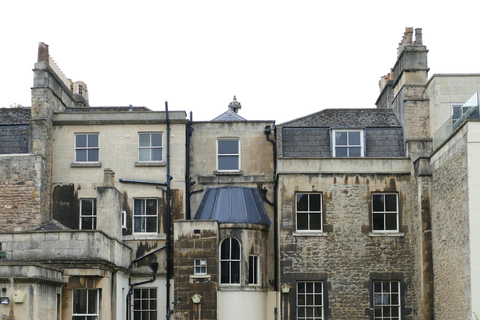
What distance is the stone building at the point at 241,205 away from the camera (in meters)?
30.2

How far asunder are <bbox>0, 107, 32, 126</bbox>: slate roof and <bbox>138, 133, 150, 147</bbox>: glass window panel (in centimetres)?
468

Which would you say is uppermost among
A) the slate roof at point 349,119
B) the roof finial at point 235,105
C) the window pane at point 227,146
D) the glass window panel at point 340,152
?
the roof finial at point 235,105

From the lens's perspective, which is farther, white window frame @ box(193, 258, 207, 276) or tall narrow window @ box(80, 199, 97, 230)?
tall narrow window @ box(80, 199, 97, 230)

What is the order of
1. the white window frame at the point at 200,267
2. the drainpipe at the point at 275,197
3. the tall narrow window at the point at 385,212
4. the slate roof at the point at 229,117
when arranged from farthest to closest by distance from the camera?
the slate roof at the point at 229,117
the drainpipe at the point at 275,197
the tall narrow window at the point at 385,212
the white window frame at the point at 200,267

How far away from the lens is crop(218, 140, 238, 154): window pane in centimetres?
3581

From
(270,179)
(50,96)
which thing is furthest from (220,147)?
(50,96)

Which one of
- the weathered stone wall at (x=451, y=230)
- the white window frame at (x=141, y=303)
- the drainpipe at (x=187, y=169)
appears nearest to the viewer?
the weathered stone wall at (x=451, y=230)

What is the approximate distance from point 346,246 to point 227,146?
22.0ft

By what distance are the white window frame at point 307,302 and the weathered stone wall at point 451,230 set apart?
174 inches

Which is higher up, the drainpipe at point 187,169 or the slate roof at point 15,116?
the slate roof at point 15,116

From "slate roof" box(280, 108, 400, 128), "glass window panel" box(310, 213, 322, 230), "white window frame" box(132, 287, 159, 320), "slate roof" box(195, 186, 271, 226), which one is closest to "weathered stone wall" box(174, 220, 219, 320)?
"slate roof" box(195, 186, 271, 226)

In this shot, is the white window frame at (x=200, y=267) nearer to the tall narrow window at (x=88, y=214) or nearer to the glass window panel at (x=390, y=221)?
the tall narrow window at (x=88, y=214)

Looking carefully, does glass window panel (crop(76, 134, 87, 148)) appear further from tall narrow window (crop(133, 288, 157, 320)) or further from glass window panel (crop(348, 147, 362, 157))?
glass window panel (crop(348, 147, 362, 157))

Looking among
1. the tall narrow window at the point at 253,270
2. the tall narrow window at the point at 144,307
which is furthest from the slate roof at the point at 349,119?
the tall narrow window at the point at 144,307
